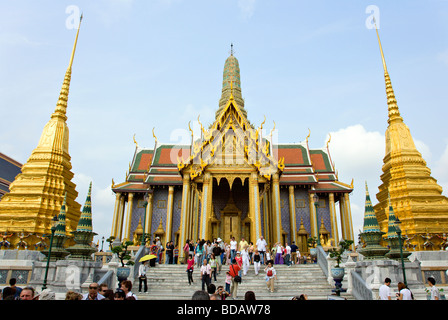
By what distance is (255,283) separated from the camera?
1159cm

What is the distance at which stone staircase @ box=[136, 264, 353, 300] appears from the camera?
10.4 metres

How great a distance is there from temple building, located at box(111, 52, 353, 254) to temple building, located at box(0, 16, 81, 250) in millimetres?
4502

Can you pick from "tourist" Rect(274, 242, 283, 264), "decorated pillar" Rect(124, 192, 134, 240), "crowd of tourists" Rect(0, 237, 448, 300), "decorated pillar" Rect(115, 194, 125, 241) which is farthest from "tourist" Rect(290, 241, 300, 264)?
"decorated pillar" Rect(115, 194, 125, 241)

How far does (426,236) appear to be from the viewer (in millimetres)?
15844

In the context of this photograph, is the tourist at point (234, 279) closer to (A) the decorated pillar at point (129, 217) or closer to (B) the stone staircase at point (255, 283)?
(B) the stone staircase at point (255, 283)

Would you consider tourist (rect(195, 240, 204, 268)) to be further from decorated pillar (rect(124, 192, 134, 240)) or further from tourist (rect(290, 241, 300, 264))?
decorated pillar (rect(124, 192, 134, 240))

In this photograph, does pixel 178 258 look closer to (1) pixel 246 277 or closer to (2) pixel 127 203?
(1) pixel 246 277

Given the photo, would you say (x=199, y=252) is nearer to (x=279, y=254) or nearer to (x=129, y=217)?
(x=279, y=254)

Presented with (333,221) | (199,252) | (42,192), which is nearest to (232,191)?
(333,221)

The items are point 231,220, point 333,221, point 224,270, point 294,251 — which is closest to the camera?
point 224,270

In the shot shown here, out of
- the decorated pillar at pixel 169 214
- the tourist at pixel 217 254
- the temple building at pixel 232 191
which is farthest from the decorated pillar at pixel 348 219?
the tourist at pixel 217 254

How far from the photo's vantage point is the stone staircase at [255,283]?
10.4m

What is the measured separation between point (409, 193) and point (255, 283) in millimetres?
11317
